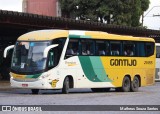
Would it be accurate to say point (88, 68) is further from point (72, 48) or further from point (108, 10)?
point (108, 10)

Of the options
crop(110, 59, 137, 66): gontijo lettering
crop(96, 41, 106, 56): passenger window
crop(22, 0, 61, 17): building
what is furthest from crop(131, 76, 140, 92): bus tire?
crop(22, 0, 61, 17): building

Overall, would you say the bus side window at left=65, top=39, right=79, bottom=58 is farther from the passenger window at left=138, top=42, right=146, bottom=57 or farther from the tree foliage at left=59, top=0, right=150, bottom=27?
the tree foliage at left=59, top=0, right=150, bottom=27

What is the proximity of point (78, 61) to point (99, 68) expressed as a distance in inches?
72.6

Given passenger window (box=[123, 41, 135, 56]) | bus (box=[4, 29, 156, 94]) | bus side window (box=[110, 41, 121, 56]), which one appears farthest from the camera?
passenger window (box=[123, 41, 135, 56])

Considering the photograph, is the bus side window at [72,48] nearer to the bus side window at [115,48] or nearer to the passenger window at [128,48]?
the bus side window at [115,48]

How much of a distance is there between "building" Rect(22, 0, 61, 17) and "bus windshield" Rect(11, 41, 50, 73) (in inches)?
1924

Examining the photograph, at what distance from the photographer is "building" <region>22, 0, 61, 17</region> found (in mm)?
76269

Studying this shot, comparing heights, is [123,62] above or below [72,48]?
below

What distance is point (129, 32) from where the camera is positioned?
5766 cm

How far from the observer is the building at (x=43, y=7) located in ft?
250

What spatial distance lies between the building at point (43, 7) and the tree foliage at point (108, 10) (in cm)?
489

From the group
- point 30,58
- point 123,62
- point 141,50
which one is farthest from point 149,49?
point 30,58

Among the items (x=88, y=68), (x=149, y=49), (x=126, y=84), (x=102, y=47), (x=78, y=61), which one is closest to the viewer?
(x=78, y=61)

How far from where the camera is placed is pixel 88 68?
2705 cm
